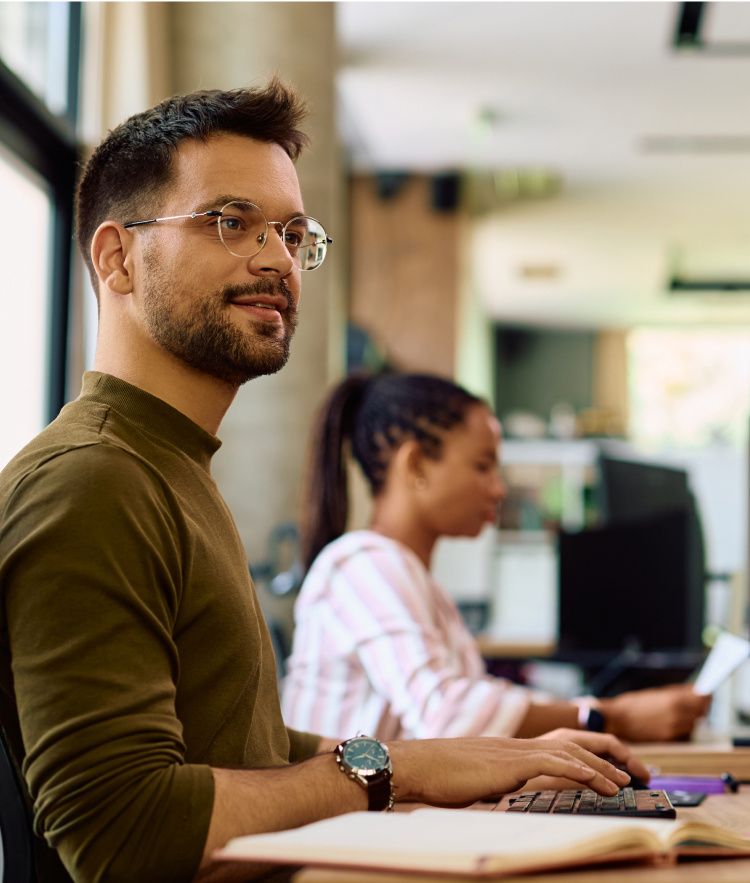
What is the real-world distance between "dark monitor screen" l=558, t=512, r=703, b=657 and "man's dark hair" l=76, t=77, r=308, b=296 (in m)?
1.91

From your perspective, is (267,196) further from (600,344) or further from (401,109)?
(600,344)

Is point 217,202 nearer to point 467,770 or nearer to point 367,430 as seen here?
point 467,770

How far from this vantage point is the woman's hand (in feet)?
3.04

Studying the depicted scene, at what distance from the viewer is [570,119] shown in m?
4.98

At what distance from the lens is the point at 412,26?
4.00 metres

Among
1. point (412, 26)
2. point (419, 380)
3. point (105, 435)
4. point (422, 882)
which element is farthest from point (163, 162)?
point (412, 26)

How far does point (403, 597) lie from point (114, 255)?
83 cm

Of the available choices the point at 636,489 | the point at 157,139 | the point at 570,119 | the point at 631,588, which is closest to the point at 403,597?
the point at 157,139

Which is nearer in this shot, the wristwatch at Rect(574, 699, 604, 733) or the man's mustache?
the man's mustache

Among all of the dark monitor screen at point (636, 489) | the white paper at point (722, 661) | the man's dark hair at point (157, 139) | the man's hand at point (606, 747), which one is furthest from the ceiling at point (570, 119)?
the man's hand at point (606, 747)

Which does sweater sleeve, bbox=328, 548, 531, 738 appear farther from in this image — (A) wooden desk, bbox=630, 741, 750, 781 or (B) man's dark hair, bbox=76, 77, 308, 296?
(B) man's dark hair, bbox=76, 77, 308, 296

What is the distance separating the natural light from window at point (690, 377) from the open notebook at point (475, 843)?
10272 mm

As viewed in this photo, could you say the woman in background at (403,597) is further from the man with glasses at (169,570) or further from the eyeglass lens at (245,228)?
the eyeglass lens at (245,228)

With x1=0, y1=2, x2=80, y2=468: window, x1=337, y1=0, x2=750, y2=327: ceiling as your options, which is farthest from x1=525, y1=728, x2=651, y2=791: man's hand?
x1=337, y1=0, x2=750, y2=327: ceiling
